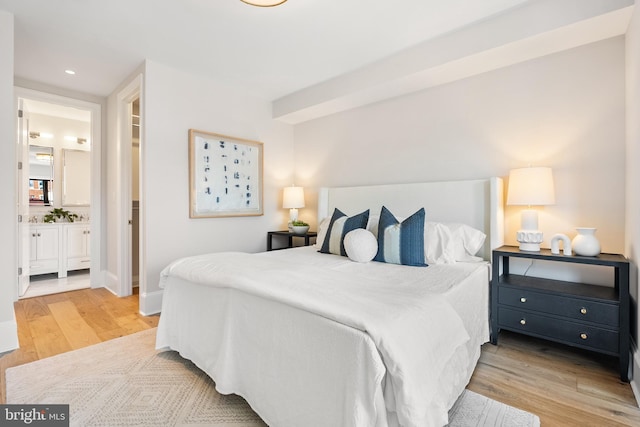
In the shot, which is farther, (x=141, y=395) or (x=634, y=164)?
(x=634, y=164)

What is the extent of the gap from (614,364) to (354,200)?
8.18 feet

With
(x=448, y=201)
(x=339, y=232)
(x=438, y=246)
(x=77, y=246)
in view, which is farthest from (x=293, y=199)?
(x=77, y=246)

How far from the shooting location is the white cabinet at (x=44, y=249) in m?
4.36

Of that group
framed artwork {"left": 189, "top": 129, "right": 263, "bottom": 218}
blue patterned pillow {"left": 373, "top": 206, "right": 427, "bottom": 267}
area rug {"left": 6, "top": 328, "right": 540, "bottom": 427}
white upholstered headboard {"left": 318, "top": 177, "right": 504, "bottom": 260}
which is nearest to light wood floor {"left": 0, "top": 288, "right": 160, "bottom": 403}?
area rug {"left": 6, "top": 328, "right": 540, "bottom": 427}

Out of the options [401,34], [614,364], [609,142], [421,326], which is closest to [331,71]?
[401,34]

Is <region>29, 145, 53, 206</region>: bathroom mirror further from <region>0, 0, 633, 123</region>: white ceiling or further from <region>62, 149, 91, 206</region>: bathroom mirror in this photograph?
<region>0, 0, 633, 123</region>: white ceiling

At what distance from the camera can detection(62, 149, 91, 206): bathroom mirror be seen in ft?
16.4

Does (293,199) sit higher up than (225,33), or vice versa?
(225,33)

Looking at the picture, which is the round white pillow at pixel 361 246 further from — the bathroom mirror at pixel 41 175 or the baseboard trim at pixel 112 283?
the bathroom mirror at pixel 41 175

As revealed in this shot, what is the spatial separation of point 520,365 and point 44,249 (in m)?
5.83

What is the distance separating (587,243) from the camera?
2.10 metres

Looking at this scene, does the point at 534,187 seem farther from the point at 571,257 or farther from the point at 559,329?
the point at 559,329

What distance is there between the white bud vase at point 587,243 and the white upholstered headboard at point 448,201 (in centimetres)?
52

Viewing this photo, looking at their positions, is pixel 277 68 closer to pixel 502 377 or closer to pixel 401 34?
pixel 401 34
